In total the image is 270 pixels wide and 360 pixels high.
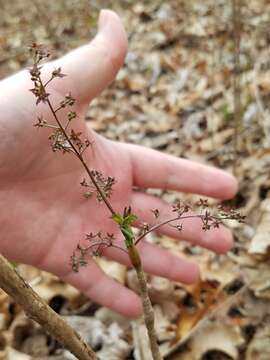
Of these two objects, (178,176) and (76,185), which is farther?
(178,176)

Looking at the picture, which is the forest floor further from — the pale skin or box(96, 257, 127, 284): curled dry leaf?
the pale skin

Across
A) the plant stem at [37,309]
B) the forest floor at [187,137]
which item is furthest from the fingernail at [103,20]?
the plant stem at [37,309]

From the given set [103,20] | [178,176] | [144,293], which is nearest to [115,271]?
[178,176]

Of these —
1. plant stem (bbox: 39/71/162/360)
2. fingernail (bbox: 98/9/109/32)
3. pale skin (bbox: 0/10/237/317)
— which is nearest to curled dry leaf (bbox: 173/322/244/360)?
pale skin (bbox: 0/10/237/317)

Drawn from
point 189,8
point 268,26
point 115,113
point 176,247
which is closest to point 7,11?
point 189,8

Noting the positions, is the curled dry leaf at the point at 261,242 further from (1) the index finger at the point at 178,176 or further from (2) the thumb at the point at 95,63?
(2) the thumb at the point at 95,63

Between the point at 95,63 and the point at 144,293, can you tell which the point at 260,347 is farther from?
the point at 95,63

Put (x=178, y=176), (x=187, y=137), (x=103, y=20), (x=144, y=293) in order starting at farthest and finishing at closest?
(x=187, y=137), (x=178, y=176), (x=103, y=20), (x=144, y=293)

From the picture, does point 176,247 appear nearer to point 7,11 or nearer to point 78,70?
point 78,70
